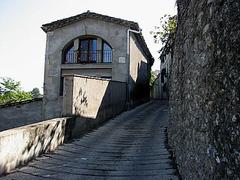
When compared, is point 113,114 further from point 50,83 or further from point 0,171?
point 0,171

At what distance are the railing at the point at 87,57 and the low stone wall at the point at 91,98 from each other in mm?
4112

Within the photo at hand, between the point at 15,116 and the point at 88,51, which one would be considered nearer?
the point at 15,116

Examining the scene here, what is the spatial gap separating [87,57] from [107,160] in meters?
14.1

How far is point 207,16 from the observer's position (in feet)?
10.6

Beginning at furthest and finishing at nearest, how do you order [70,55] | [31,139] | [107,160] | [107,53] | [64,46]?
[70,55]
[64,46]
[107,53]
[107,160]
[31,139]

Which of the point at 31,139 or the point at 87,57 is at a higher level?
the point at 87,57

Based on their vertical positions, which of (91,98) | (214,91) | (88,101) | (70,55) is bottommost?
(88,101)

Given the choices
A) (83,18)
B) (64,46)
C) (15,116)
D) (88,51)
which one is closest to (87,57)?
(88,51)

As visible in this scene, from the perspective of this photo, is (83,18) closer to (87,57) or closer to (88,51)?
(88,51)

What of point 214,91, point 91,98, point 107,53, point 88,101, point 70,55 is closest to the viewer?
point 214,91

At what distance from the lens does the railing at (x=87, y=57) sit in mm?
19516

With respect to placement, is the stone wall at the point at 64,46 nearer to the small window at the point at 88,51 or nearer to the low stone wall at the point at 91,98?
the small window at the point at 88,51

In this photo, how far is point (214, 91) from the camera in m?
2.81

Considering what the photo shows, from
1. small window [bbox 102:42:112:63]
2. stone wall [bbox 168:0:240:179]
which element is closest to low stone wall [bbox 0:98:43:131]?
small window [bbox 102:42:112:63]
